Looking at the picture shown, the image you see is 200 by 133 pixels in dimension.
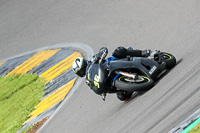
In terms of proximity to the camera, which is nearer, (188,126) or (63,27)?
(188,126)

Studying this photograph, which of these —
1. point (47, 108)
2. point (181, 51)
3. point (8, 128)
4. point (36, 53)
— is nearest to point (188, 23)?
point (181, 51)

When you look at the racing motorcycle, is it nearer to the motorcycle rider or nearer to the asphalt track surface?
the motorcycle rider

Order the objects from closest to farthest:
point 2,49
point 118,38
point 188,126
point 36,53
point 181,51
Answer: point 188,126
point 181,51
point 118,38
point 36,53
point 2,49

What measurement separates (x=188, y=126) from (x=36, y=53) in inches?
419

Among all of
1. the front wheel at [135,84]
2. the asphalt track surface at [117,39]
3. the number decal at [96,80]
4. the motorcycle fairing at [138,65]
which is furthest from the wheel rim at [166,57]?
the number decal at [96,80]

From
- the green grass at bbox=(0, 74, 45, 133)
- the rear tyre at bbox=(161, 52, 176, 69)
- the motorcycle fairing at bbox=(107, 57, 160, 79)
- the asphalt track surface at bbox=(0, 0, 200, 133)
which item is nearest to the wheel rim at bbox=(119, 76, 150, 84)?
the motorcycle fairing at bbox=(107, 57, 160, 79)

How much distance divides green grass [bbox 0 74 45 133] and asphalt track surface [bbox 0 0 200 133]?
1.62 meters

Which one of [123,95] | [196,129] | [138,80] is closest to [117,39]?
[123,95]

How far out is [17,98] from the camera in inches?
494

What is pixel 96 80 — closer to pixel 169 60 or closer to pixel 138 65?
pixel 138 65

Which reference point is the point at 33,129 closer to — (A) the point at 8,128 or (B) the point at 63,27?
(A) the point at 8,128

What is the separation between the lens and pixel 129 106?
753 cm

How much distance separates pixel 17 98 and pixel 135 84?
6.52 metres

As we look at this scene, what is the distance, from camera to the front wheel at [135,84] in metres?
7.00
